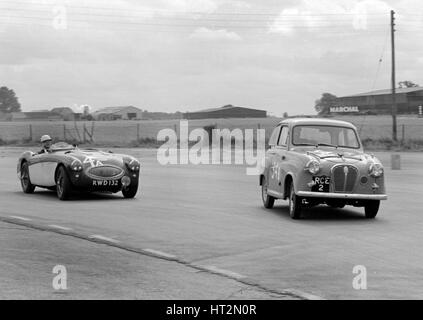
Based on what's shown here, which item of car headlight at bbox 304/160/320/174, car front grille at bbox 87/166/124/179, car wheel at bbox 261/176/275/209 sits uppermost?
car headlight at bbox 304/160/320/174

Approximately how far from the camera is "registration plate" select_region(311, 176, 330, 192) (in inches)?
531

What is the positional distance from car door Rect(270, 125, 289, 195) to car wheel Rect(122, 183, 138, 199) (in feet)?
10.6

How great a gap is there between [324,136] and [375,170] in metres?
1.68

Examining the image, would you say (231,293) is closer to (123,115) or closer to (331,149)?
(331,149)

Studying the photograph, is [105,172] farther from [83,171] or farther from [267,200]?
[267,200]

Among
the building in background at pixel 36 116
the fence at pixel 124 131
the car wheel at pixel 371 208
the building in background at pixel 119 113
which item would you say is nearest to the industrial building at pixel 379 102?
the fence at pixel 124 131

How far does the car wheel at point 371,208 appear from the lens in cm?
1398

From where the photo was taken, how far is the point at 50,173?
1728 centimetres

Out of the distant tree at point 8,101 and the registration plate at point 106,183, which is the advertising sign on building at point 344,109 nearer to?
the distant tree at point 8,101

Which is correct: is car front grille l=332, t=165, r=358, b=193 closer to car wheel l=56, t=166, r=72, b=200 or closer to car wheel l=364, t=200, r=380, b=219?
car wheel l=364, t=200, r=380, b=219

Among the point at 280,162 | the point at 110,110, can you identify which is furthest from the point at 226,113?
the point at 280,162

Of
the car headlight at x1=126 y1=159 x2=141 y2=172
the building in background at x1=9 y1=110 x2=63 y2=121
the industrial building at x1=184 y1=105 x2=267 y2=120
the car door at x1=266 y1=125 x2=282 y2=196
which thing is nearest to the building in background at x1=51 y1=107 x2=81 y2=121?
the building in background at x1=9 y1=110 x2=63 y2=121

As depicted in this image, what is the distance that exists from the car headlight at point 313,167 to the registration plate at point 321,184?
0.13 meters

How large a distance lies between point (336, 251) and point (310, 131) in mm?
5251
